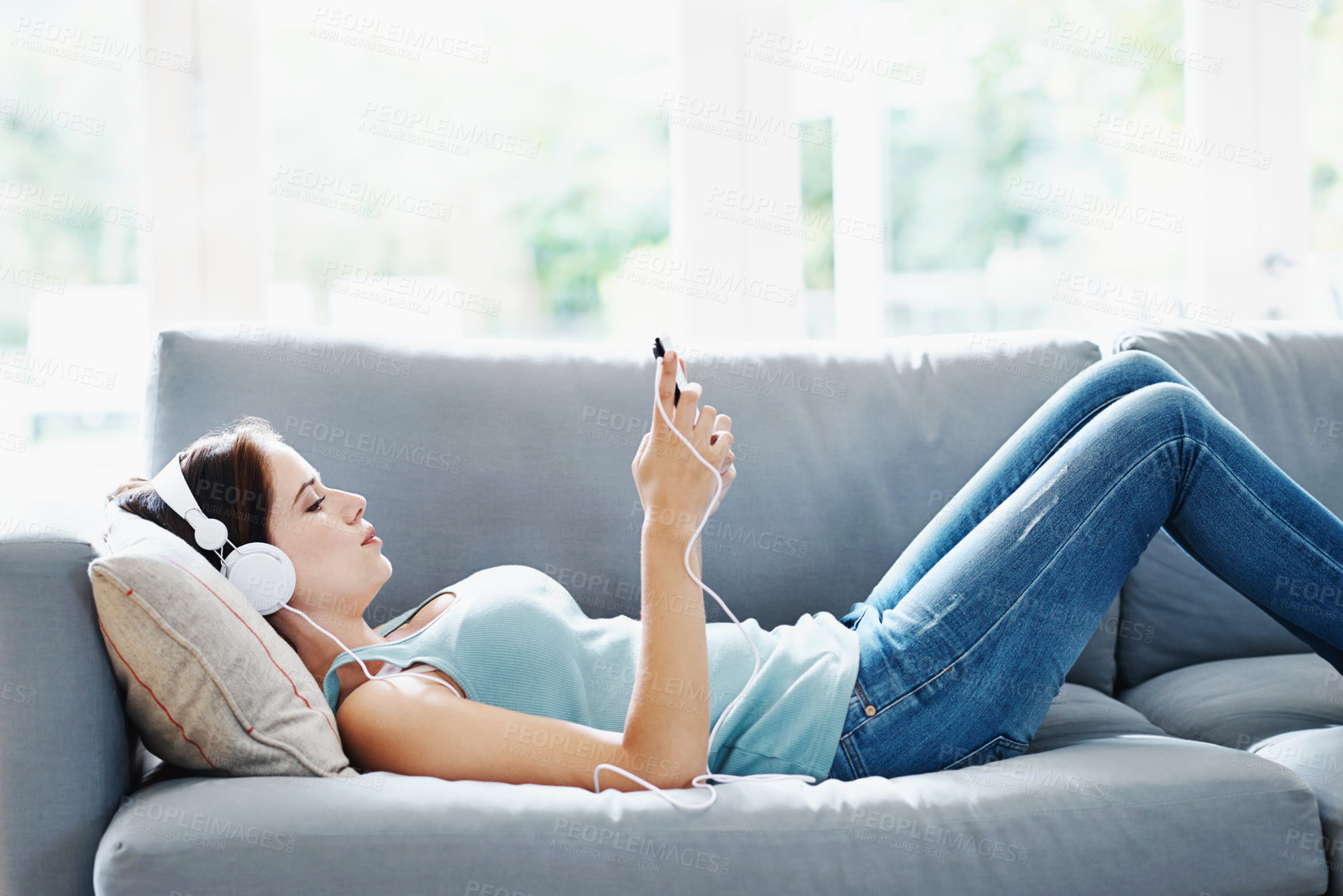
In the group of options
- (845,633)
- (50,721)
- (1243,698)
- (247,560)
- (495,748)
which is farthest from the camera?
(1243,698)

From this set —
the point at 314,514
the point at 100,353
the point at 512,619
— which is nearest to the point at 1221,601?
the point at 512,619

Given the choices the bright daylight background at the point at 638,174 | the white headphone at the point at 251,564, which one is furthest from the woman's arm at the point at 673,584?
the bright daylight background at the point at 638,174

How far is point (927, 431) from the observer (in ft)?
5.50

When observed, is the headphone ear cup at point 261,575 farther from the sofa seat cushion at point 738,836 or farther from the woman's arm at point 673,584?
the woman's arm at point 673,584

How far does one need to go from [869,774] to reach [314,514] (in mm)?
728

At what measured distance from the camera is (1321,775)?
3.87ft

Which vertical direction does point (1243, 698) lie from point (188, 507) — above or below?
below

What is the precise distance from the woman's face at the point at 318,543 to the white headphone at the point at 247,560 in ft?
0.12

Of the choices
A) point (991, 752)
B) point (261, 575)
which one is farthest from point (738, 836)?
point (261, 575)

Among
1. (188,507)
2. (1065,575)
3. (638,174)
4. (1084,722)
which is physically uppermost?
(638,174)

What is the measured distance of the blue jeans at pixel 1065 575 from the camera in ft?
3.87

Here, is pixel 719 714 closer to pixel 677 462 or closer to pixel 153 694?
pixel 677 462

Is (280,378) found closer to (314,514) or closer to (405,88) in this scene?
(314,514)

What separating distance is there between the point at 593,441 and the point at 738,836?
736mm
